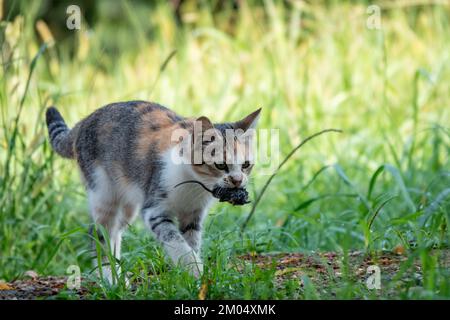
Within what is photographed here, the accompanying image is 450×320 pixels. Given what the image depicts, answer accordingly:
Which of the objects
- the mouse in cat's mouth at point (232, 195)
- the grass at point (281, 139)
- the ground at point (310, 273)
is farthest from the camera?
the mouse in cat's mouth at point (232, 195)

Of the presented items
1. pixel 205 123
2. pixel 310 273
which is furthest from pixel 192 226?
pixel 310 273

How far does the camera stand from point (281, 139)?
6.70m

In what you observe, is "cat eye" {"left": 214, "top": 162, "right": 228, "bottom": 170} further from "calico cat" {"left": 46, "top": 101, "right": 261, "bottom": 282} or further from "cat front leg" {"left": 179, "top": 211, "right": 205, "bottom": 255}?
"cat front leg" {"left": 179, "top": 211, "right": 205, "bottom": 255}

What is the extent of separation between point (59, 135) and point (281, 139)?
7.61 ft

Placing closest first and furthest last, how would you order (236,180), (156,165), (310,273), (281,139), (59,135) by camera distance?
(310,273) → (236,180) → (156,165) → (59,135) → (281,139)

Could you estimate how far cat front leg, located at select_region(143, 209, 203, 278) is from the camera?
3657 mm

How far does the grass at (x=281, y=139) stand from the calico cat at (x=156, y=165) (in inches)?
6.0

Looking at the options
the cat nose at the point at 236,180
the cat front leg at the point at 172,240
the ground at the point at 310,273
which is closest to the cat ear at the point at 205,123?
the cat nose at the point at 236,180

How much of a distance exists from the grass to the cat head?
35cm

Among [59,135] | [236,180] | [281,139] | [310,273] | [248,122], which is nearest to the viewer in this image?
[310,273]

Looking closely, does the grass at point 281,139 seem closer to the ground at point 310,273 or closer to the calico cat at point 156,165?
the ground at point 310,273

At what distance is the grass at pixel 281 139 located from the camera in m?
3.56

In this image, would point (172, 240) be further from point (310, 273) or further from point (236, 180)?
point (310, 273)
